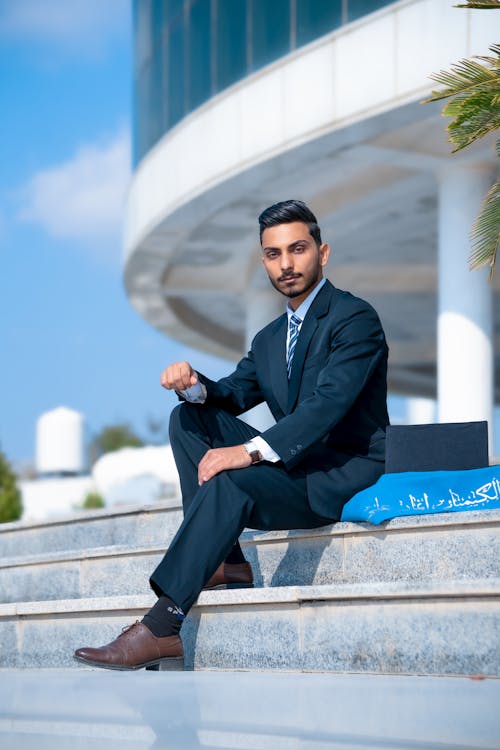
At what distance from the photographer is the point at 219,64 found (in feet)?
48.7

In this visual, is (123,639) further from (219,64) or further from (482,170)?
(219,64)

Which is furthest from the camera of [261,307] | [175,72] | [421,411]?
[421,411]

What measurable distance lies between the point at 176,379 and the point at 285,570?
107 cm

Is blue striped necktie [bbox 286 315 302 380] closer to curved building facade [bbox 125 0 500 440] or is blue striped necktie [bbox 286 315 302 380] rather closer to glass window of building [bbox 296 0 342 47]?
curved building facade [bbox 125 0 500 440]

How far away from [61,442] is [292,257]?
55378 millimetres

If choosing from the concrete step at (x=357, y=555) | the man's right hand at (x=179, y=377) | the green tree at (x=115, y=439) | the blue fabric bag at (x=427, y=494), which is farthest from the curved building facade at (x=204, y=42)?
the green tree at (x=115, y=439)

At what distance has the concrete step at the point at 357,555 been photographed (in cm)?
443

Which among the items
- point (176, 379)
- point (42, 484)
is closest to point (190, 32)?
point (176, 379)

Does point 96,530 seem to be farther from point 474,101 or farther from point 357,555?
point 474,101

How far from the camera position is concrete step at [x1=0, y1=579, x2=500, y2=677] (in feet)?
12.4

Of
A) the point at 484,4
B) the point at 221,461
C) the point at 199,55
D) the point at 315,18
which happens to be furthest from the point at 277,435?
the point at 199,55

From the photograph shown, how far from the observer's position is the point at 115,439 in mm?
90500

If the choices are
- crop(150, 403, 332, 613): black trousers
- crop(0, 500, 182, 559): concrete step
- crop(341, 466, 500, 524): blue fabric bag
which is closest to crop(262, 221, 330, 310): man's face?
crop(150, 403, 332, 613): black trousers

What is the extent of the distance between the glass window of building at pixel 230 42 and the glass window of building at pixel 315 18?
1109 mm
